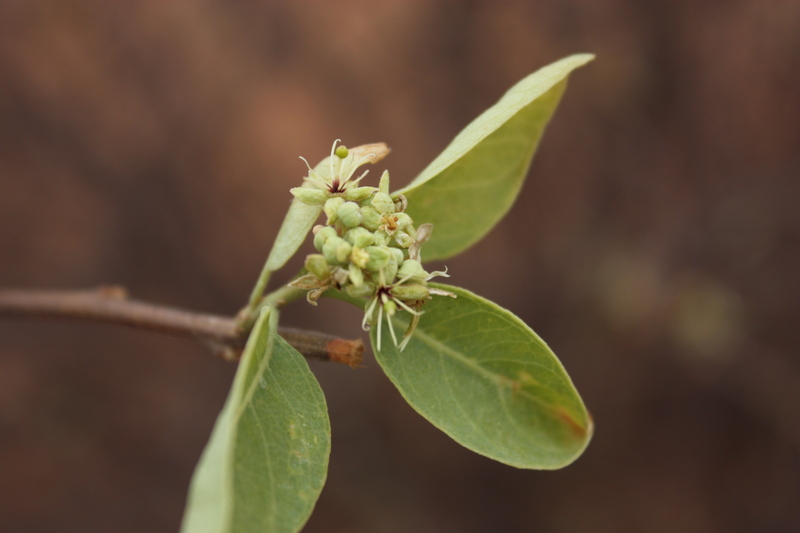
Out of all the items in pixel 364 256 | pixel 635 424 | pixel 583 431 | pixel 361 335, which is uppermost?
pixel 364 256

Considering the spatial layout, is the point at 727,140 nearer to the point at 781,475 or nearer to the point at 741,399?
the point at 741,399

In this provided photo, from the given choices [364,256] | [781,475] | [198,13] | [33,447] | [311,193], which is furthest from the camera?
[781,475]

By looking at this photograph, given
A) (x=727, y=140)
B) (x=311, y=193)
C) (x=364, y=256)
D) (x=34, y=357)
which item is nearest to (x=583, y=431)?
(x=364, y=256)

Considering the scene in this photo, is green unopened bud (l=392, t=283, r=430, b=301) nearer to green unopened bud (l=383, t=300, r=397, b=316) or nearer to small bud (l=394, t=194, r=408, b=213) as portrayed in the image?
green unopened bud (l=383, t=300, r=397, b=316)

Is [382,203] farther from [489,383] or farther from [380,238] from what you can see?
[489,383]

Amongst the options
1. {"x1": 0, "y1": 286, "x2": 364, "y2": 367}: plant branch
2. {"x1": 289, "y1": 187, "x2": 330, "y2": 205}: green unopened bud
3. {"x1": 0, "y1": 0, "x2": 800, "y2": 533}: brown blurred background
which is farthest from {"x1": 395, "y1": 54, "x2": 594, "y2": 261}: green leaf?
{"x1": 0, "y1": 0, "x2": 800, "y2": 533}: brown blurred background

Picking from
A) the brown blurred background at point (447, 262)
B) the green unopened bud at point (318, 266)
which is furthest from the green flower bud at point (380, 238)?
the brown blurred background at point (447, 262)
